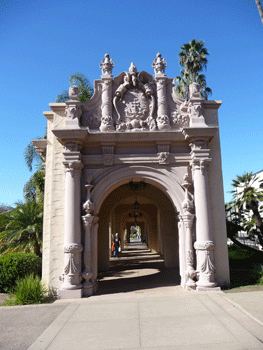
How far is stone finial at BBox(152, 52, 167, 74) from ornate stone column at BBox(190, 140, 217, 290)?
2.76 m

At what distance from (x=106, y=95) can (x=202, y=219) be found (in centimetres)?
Result: 491

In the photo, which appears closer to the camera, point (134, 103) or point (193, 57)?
point (134, 103)

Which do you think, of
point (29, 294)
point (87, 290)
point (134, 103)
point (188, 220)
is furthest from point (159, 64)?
point (29, 294)

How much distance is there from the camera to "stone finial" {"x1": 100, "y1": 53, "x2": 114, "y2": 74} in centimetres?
945

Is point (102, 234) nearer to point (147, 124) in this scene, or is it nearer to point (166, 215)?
point (166, 215)

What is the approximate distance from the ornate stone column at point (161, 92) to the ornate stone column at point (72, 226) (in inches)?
108

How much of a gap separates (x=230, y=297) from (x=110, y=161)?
5006mm

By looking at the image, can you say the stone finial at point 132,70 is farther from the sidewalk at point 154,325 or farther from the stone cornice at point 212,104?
the sidewalk at point 154,325

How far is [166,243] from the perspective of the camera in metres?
13.2

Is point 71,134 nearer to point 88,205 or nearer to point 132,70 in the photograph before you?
point 88,205

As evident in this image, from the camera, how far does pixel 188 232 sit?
8492 millimetres

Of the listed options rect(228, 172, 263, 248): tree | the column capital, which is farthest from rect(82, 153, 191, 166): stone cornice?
rect(228, 172, 263, 248): tree

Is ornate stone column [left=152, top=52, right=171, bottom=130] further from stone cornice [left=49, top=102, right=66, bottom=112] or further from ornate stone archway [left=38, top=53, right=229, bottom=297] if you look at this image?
stone cornice [left=49, top=102, right=66, bottom=112]

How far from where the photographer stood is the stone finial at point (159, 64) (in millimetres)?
9547
